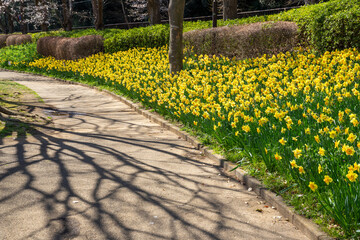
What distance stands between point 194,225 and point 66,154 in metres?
3.09

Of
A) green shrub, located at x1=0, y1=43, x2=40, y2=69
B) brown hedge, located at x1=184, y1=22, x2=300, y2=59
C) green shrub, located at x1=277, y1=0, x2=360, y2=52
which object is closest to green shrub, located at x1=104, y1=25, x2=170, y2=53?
brown hedge, located at x1=184, y1=22, x2=300, y2=59

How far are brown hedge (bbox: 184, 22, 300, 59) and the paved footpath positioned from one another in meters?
6.14

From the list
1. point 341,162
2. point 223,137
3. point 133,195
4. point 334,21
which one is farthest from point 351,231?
point 334,21

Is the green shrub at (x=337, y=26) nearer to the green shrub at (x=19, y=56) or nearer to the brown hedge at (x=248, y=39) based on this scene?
the brown hedge at (x=248, y=39)

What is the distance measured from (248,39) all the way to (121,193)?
30.4ft

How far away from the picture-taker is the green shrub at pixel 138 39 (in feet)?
61.2

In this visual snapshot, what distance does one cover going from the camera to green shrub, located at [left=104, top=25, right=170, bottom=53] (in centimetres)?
1864

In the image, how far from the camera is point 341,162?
3.94 m

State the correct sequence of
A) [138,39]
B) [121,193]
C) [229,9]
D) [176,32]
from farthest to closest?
[138,39]
[229,9]
[176,32]
[121,193]

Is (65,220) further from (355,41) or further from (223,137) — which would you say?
(355,41)

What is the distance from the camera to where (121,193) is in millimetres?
4566

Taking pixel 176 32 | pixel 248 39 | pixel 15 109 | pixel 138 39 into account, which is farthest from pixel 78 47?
pixel 15 109

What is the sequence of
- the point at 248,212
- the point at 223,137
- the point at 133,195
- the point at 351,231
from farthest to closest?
the point at 223,137, the point at 133,195, the point at 248,212, the point at 351,231

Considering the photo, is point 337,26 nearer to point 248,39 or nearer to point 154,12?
point 248,39
